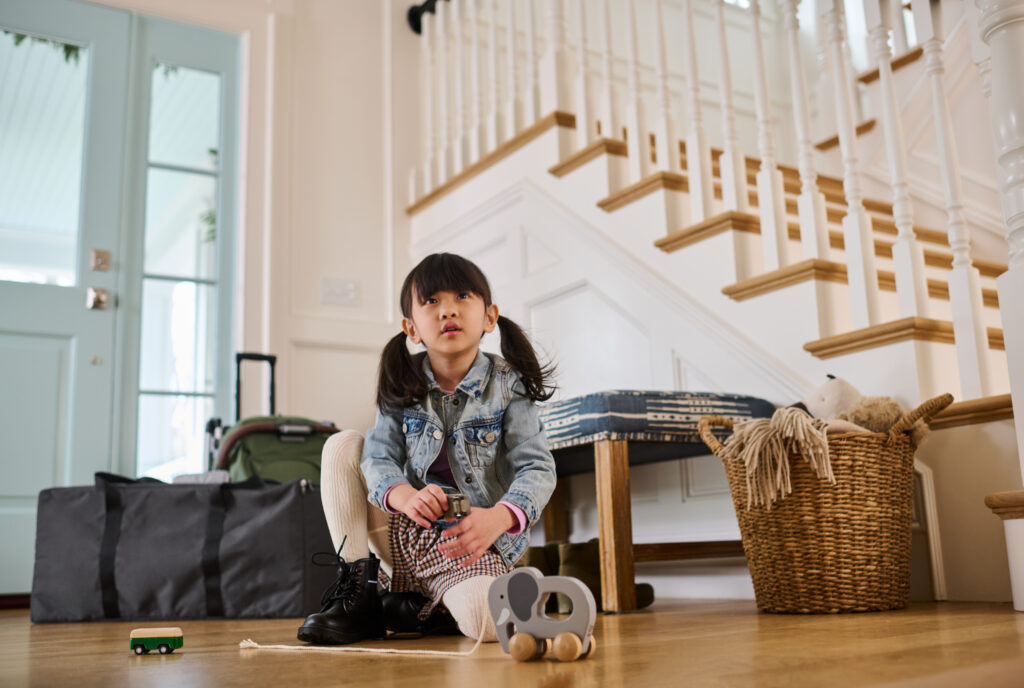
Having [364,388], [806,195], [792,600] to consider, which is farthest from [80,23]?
[792,600]

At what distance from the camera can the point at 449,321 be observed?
4.71ft

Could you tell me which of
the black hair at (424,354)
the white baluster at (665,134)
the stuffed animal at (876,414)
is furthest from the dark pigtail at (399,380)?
the white baluster at (665,134)

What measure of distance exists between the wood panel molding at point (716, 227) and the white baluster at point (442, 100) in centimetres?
128

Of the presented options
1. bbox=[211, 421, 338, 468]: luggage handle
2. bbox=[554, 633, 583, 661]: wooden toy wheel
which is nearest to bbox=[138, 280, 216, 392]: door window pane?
bbox=[211, 421, 338, 468]: luggage handle

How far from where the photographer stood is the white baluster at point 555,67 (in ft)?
9.46

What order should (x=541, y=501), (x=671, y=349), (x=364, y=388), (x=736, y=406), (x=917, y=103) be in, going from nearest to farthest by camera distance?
(x=541, y=501)
(x=736, y=406)
(x=671, y=349)
(x=917, y=103)
(x=364, y=388)

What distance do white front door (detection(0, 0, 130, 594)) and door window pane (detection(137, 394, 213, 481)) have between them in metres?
0.11

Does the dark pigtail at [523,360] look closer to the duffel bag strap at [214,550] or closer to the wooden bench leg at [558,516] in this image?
the duffel bag strap at [214,550]

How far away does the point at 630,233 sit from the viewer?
100.0 inches

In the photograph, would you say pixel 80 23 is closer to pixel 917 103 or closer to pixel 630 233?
pixel 630 233

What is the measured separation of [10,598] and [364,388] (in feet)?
4.16

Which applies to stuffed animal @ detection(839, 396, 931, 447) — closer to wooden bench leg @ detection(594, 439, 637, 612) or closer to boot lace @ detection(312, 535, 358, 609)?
wooden bench leg @ detection(594, 439, 637, 612)

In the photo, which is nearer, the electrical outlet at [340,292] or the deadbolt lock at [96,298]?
the deadbolt lock at [96,298]

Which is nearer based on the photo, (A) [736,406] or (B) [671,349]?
(A) [736,406]
